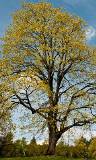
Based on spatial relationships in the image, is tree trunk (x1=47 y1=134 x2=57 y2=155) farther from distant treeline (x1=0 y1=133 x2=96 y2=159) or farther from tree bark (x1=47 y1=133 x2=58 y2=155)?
distant treeline (x1=0 y1=133 x2=96 y2=159)

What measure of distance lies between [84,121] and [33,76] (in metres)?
8.35

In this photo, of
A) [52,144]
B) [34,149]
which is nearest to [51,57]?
[52,144]

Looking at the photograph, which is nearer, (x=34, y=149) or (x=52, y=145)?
(x=52, y=145)

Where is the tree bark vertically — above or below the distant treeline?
below

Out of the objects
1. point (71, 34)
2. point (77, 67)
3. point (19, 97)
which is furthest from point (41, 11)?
point (19, 97)

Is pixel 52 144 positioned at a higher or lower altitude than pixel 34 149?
lower

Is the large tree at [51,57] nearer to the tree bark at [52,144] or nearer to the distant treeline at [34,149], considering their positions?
the tree bark at [52,144]

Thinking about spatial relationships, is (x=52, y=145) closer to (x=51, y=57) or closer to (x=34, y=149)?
(x=51, y=57)

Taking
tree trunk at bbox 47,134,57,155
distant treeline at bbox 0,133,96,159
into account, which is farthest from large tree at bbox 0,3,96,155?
distant treeline at bbox 0,133,96,159

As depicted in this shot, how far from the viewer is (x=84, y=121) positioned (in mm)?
53125

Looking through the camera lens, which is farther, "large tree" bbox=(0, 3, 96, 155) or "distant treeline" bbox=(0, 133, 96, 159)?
"distant treeline" bbox=(0, 133, 96, 159)

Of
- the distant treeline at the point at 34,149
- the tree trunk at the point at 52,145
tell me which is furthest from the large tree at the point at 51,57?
the distant treeline at the point at 34,149

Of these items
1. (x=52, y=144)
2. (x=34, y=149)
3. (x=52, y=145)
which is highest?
(x=34, y=149)

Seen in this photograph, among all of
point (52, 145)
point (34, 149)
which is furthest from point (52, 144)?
point (34, 149)
